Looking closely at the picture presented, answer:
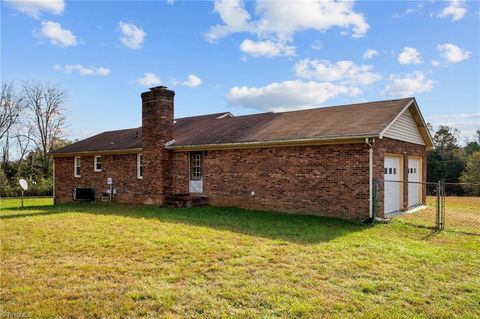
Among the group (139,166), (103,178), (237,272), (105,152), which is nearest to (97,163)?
(103,178)

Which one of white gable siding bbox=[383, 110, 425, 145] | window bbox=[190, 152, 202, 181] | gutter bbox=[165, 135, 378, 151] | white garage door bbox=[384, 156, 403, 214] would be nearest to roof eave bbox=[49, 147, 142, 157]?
gutter bbox=[165, 135, 378, 151]

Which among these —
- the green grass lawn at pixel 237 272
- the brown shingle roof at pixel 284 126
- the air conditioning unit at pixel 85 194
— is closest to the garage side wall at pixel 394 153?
the brown shingle roof at pixel 284 126

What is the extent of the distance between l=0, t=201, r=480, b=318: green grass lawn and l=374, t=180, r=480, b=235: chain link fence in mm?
1178

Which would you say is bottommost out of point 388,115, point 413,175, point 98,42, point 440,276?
point 440,276

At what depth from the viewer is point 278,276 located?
5.61m

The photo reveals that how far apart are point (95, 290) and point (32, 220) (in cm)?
812

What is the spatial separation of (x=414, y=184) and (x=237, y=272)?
39.9 ft

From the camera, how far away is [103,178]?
18922 mm

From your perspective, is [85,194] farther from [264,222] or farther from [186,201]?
[264,222]

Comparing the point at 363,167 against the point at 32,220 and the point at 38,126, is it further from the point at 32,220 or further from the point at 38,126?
the point at 38,126

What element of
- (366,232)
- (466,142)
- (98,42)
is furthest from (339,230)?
(466,142)

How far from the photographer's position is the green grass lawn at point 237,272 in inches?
175

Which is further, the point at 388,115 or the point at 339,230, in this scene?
the point at 388,115

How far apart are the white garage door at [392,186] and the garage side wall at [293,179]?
189 cm
